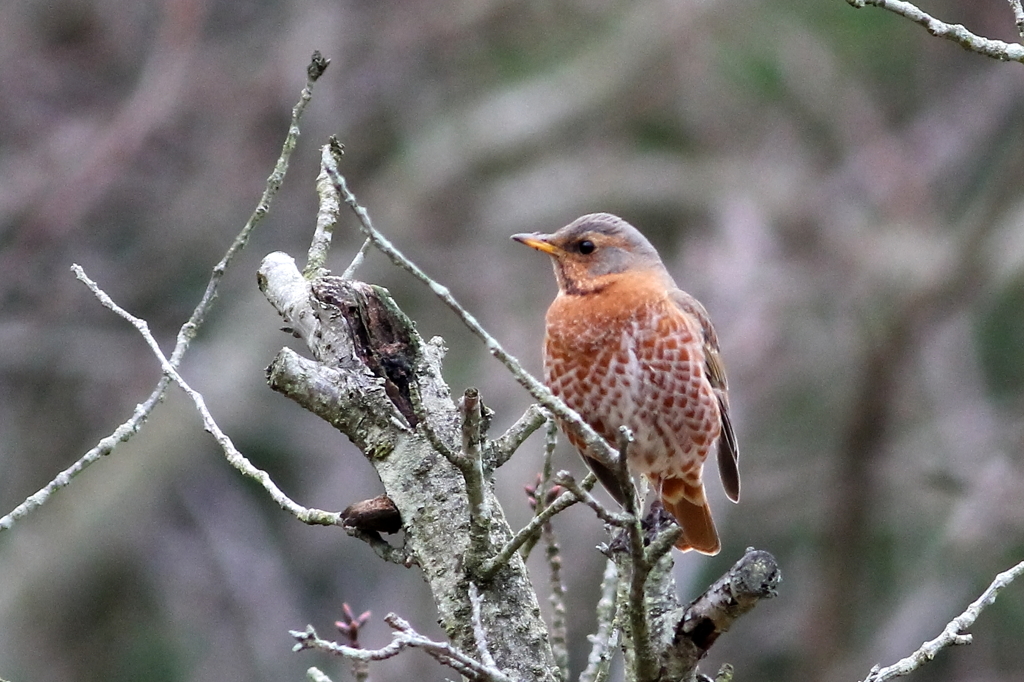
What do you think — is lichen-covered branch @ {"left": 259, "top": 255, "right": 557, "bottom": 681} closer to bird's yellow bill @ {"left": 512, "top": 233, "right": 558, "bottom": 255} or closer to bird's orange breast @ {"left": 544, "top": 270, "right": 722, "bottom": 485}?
bird's orange breast @ {"left": 544, "top": 270, "right": 722, "bottom": 485}

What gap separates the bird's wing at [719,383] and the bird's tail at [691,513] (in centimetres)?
18

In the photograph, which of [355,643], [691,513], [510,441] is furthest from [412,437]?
[691,513]

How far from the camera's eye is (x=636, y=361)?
4.83 m

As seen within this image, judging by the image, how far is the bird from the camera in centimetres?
481

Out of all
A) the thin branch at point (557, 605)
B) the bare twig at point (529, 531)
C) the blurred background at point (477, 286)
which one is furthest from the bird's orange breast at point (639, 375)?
the blurred background at point (477, 286)

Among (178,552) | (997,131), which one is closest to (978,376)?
(997,131)

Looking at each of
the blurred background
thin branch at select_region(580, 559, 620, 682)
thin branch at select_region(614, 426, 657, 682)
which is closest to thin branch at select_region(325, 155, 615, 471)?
thin branch at select_region(614, 426, 657, 682)

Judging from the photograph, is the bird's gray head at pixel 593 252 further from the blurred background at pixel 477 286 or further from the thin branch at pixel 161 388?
the blurred background at pixel 477 286

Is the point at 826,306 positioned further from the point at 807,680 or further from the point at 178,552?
the point at 178,552

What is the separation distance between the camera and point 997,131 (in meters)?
11.3

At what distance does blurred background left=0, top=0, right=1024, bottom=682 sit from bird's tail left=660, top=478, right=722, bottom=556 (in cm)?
372

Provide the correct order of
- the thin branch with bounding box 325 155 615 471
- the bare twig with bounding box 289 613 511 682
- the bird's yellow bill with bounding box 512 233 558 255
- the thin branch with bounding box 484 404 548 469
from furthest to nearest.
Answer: the bird's yellow bill with bounding box 512 233 558 255 < the thin branch with bounding box 484 404 548 469 < the bare twig with bounding box 289 613 511 682 < the thin branch with bounding box 325 155 615 471

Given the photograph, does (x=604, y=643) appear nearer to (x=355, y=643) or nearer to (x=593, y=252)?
(x=355, y=643)

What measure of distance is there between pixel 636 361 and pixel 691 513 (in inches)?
33.2
